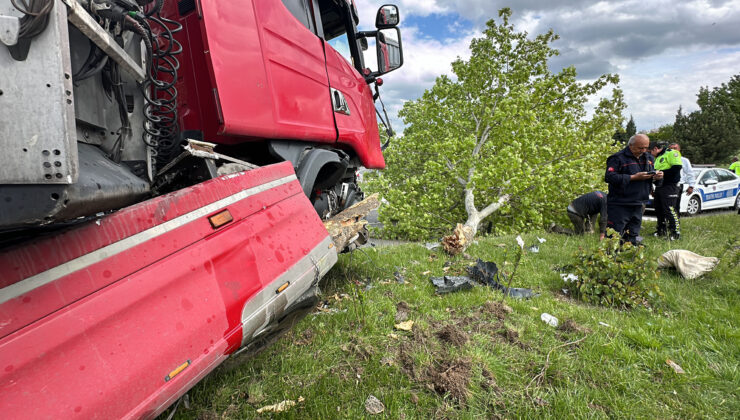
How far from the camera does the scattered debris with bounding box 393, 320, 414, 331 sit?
2760 millimetres

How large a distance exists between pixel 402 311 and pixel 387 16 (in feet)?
10.4

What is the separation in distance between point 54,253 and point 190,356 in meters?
0.58

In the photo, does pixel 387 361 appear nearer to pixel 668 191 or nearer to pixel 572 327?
pixel 572 327

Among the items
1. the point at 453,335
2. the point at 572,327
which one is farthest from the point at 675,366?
the point at 453,335

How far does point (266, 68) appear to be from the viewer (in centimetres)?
227

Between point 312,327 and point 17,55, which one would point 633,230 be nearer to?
point 312,327

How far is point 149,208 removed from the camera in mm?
1302

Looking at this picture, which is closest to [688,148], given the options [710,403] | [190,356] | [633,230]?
[633,230]

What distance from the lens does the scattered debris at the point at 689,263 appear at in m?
3.69

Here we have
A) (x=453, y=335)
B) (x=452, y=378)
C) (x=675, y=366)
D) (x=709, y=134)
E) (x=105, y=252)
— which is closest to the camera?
(x=105, y=252)

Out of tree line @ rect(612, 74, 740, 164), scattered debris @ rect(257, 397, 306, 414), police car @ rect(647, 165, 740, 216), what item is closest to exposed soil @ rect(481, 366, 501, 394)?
scattered debris @ rect(257, 397, 306, 414)

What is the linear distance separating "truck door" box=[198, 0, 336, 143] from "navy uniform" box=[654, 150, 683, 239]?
6719 mm

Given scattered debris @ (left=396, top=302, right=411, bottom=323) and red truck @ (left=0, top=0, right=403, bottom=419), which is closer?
red truck @ (left=0, top=0, right=403, bottom=419)

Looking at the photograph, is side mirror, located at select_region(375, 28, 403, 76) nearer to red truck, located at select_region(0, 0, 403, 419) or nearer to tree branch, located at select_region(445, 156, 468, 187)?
red truck, located at select_region(0, 0, 403, 419)
